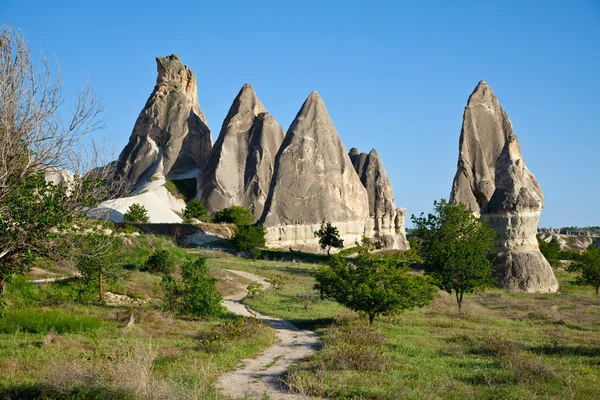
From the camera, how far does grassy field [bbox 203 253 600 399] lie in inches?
369

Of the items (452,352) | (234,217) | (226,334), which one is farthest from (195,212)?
(452,352)

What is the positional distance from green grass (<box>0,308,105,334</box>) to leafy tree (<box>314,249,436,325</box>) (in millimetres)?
6402

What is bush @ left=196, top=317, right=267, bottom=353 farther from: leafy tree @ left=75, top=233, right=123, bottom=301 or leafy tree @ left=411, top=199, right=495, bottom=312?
leafy tree @ left=411, top=199, right=495, bottom=312

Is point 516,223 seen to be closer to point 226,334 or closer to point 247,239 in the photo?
point 247,239

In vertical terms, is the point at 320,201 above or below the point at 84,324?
above

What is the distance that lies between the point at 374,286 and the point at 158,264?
12552 millimetres

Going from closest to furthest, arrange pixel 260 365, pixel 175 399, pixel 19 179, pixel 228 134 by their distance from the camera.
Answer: pixel 175 399
pixel 19 179
pixel 260 365
pixel 228 134

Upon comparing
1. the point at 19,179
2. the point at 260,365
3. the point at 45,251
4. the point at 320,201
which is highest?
the point at 320,201

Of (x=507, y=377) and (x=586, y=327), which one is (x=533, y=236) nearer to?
(x=586, y=327)

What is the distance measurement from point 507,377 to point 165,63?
8854 centimetres

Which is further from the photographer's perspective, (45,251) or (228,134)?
(228,134)

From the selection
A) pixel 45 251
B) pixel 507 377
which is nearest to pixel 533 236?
pixel 507 377

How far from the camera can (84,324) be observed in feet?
46.9

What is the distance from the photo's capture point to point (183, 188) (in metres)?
78.8
